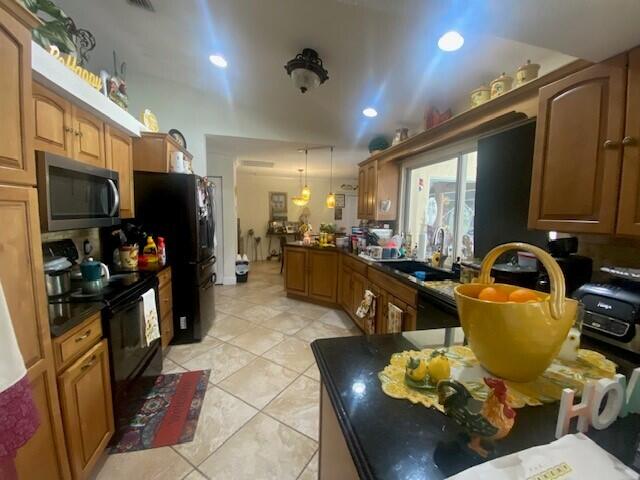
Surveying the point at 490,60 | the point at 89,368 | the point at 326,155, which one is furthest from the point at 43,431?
the point at 326,155

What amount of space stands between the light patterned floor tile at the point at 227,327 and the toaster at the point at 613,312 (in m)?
2.84

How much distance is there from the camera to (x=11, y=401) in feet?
2.69

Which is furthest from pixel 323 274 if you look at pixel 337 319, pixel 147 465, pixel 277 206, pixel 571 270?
pixel 277 206

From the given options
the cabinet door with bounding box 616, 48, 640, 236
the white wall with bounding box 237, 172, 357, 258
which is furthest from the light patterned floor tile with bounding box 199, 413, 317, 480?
the white wall with bounding box 237, 172, 357, 258

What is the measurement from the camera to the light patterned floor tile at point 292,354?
244 centimetres

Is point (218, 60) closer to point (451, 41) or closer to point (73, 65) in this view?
point (73, 65)

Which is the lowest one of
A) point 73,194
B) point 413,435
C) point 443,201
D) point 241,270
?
point 241,270

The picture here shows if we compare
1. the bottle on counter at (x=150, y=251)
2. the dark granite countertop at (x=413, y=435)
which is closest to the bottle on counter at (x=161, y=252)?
the bottle on counter at (x=150, y=251)

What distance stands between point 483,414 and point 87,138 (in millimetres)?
2590

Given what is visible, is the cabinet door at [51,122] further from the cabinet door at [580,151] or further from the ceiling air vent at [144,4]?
the cabinet door at [580,151]

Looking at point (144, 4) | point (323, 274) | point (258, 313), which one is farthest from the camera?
point (323, 274)

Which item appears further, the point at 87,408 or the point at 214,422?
the point at 214,422

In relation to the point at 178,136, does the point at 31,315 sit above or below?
below

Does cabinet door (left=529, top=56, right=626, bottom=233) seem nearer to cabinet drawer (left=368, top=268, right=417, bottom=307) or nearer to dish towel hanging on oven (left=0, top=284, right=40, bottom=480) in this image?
cabinet drawer (left=368, top=268, right=417, bottom=307)
